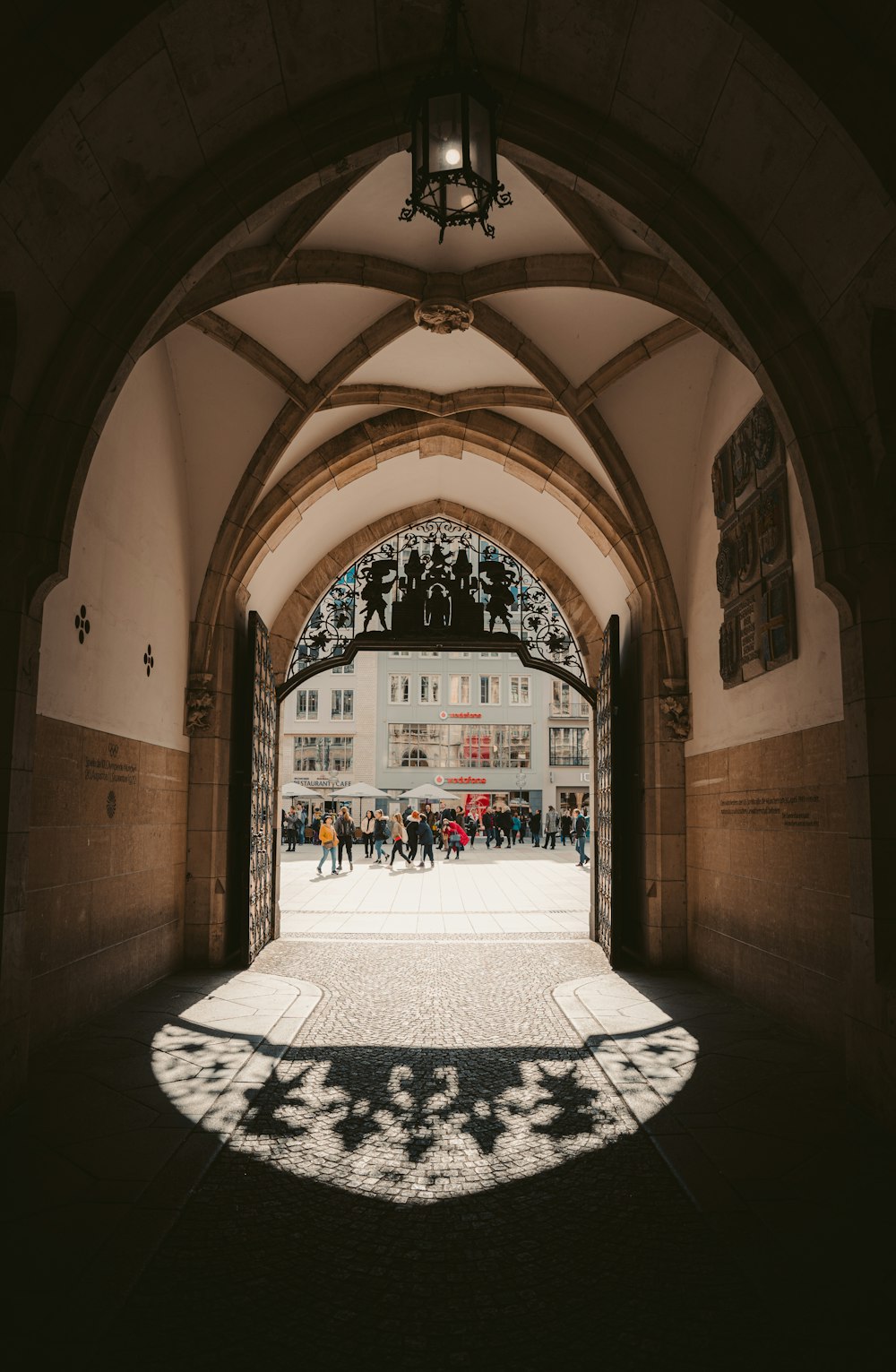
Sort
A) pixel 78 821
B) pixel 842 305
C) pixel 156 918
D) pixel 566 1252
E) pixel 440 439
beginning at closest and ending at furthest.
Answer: pixel 566 1252 < pixel 842 305 < pixel 78 821 < pixel 156 918 < pixel 440 439

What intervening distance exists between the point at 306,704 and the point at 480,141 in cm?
3881

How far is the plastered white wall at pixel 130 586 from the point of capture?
5402mm

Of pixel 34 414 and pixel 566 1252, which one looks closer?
pixel 566 1252

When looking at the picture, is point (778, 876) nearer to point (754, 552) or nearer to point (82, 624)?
→ point (754, 552)

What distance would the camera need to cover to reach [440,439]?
30.0 feet

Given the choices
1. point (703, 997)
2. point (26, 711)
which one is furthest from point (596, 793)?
point (26, 711)

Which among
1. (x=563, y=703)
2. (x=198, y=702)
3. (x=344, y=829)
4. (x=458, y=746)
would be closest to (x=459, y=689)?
(x=458, y=746)

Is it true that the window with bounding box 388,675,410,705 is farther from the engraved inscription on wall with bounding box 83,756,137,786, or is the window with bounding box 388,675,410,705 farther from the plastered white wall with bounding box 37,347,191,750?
the engraved inscription on wall with bounding box 83,756,137,786

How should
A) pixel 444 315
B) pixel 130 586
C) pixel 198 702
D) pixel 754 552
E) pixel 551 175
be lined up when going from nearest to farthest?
1. pixel 551 175
2. pixel 754 552
3. pixel 130 586
4. pixel 444 315
5. pixel 198 702

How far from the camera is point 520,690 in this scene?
135ft

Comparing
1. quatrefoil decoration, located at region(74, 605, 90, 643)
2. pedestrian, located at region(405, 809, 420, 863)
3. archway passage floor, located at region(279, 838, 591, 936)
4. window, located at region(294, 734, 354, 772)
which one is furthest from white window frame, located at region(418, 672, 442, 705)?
quatrefoil decoration, located at region(74, 605, 90, 643)

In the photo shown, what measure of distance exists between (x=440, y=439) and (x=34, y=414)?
5468 millimetres

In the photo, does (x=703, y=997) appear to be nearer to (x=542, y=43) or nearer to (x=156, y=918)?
(x=156, y=918)

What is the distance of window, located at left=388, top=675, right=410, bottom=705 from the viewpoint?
41094mm
